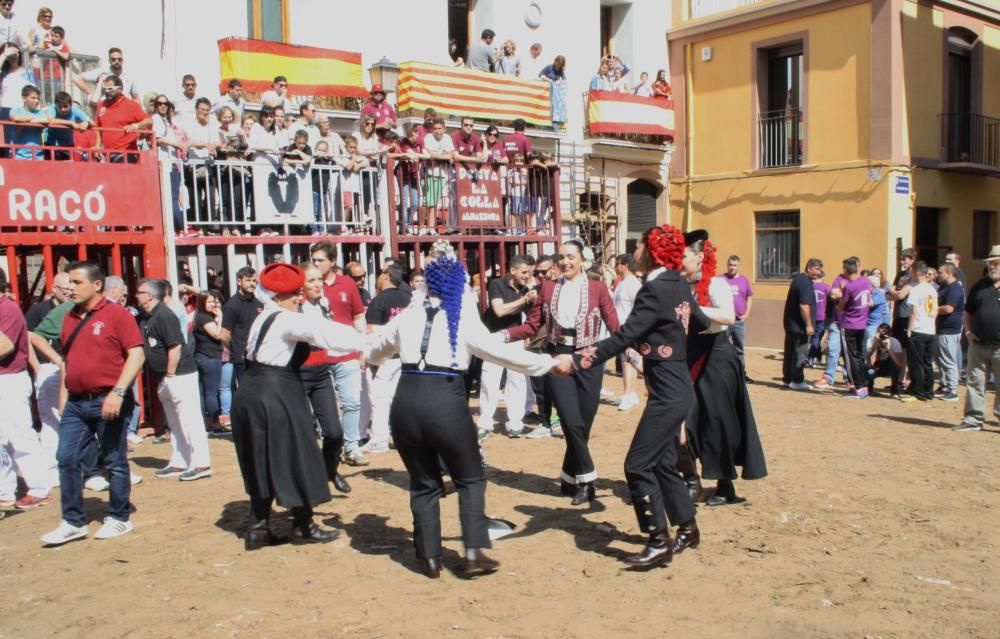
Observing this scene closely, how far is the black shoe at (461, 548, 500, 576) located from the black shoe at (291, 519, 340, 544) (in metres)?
1.22

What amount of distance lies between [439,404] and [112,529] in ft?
8.99

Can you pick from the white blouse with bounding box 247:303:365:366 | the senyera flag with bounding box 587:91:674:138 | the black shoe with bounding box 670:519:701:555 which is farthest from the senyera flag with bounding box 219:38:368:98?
the black shoe with bounding box 670:519:701:555

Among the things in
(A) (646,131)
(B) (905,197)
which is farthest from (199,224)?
(B) (905,197)

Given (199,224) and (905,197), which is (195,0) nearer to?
(199,224)

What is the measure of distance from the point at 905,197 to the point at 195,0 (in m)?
13.9

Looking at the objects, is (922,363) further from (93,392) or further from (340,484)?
(93,392)

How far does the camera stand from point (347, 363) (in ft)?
27.2

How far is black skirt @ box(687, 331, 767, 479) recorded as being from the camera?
6586 millimetres

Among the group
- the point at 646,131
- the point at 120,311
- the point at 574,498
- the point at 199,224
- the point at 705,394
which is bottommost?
the point at 574,498

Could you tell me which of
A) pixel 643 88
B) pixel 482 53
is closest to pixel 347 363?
pixel 482 53

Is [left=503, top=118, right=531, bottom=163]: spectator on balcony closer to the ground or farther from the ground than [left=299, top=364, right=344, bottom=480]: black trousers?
farther from the ground

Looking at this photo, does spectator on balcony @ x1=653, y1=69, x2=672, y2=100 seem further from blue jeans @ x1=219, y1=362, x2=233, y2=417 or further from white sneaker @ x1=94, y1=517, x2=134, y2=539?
white sneaker @ x1=94, y1=517, x2=134, y2=539

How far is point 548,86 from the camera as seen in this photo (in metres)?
18.5

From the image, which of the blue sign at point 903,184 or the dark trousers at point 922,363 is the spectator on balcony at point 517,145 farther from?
the blue sign at point 903,184
